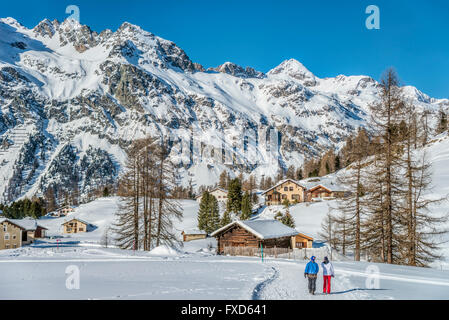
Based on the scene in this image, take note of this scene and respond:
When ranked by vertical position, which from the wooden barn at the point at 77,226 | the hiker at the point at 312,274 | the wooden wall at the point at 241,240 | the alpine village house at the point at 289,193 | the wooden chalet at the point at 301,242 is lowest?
the wooden barn at the point at 77,226

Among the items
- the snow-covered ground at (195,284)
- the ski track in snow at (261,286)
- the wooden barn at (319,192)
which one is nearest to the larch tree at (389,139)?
the snow-covered ground at (195,284)

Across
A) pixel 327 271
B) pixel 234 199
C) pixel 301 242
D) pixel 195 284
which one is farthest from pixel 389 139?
pixel 234 199

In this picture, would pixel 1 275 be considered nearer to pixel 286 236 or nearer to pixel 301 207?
pixel 286 236

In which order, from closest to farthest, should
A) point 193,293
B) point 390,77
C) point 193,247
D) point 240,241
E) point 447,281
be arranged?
point 193,293, point 447,281, point 390,77, point 240,241, point 193,247

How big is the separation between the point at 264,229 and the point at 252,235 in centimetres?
171

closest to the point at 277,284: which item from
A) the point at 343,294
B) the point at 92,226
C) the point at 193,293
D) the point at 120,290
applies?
the point at 343,294

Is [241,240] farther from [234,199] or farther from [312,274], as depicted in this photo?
[234,199]

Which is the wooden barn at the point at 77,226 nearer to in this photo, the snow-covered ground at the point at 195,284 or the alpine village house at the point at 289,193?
the alpine village house at the point at 289,193

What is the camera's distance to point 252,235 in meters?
35.3

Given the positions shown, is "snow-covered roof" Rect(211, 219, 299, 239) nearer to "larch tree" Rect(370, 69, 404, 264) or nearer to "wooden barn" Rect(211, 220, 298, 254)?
"wooden barn" Rect(211, 220, 298, 254)

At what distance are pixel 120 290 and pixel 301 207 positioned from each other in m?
59.6

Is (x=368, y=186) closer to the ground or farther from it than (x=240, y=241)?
farther from it

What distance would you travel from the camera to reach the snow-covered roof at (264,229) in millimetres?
34378

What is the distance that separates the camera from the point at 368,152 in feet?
76.5
